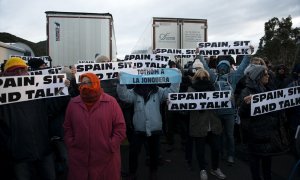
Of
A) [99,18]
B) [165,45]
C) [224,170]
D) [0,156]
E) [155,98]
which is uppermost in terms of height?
[99,18]

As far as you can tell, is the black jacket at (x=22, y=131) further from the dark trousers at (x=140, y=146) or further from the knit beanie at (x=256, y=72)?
the knit beanie at (x=256, y=72)

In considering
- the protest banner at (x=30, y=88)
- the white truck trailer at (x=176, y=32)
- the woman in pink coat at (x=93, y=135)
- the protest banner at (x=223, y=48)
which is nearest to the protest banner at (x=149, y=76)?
the protest banner at (x=30, y=88)

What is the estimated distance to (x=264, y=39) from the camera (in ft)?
122

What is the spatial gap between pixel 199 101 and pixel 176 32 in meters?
5.79

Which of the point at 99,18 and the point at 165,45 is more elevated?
the point at 99,18

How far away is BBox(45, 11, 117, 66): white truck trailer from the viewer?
11.5 metres

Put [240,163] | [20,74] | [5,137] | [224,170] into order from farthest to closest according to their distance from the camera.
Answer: [240,163] < [224,170] < [20,74] < [5,137]

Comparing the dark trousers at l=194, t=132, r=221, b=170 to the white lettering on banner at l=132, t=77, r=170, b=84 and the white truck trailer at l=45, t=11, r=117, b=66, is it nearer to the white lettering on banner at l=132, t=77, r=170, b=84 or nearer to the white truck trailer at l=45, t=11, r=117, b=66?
the white lettering on banner at l=132, t=77, r=170, b=84

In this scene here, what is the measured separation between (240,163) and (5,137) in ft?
15.8

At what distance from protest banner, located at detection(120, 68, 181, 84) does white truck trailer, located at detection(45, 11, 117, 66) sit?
19.4 ft

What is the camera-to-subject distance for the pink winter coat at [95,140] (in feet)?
13.4

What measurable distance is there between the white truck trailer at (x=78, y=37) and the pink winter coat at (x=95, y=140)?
25.4 ft

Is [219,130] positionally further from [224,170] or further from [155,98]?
[155,98]

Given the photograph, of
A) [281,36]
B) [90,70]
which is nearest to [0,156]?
[90,70]
